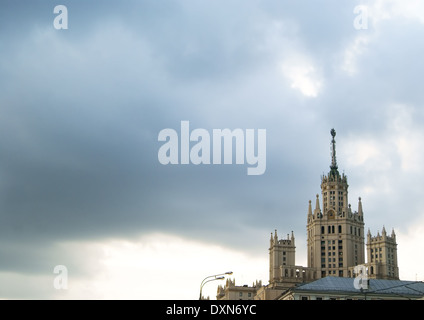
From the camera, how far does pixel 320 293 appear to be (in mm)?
143875
